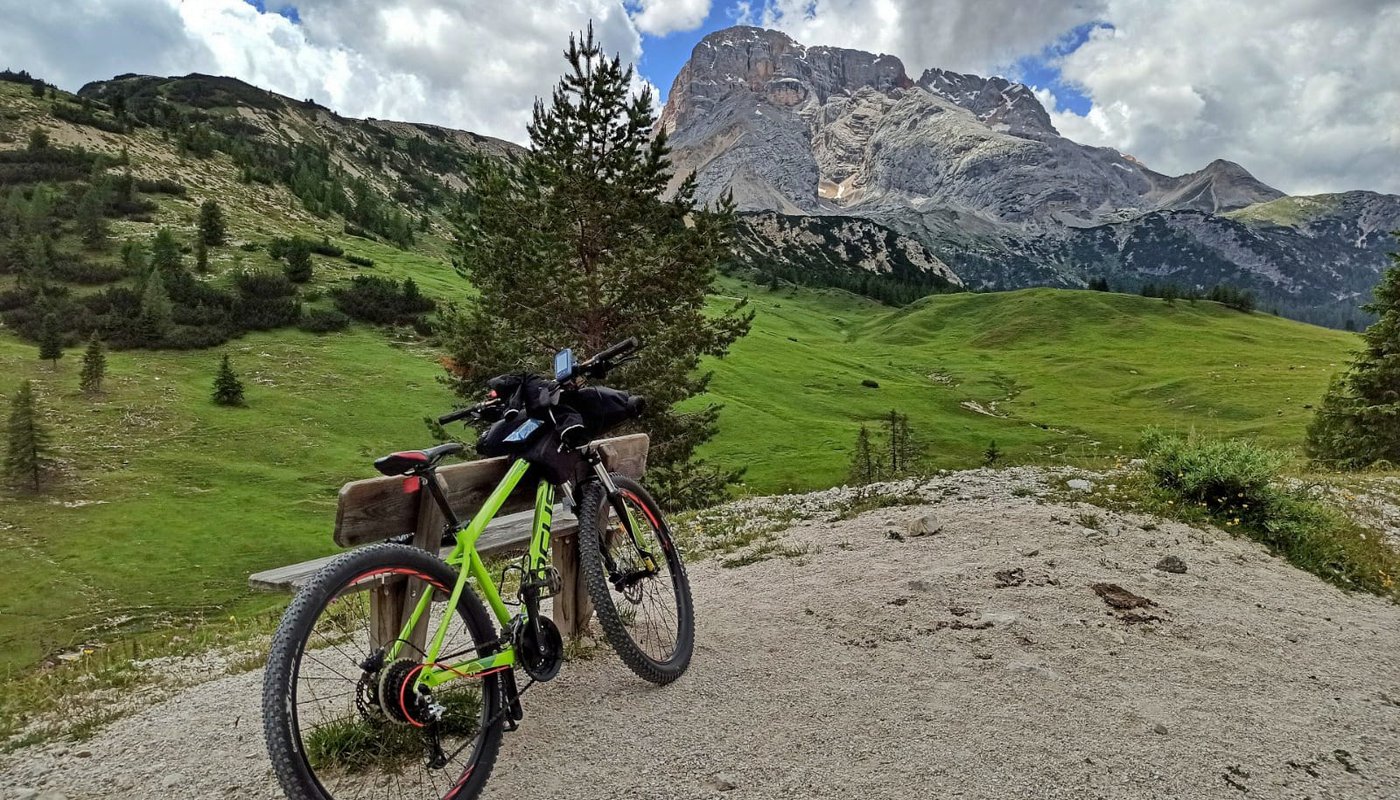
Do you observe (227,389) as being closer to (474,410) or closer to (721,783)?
(474,410)

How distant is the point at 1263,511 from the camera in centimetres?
1112

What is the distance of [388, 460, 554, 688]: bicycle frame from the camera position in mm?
4105

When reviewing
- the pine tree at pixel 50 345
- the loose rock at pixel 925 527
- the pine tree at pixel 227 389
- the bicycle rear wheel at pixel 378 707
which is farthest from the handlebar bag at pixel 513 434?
the pine tree at pixel 50 345

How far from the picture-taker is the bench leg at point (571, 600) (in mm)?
6605

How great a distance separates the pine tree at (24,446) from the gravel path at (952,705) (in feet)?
112

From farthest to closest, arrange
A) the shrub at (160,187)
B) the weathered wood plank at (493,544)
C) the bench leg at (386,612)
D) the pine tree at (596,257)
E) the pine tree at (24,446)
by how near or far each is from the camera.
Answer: the shrub at (160,187)
the pine tree at (24,446)
the pine tree at (596,257)
the weathered wood plank at (493,544)
the bench leg at (386,612)

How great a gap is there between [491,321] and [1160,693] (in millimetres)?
19599

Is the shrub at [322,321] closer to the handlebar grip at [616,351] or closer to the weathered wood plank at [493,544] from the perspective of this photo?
the weathered wood plank at [493,544]

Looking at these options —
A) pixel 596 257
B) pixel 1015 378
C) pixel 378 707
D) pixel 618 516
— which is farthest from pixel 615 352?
pixel 1015 378

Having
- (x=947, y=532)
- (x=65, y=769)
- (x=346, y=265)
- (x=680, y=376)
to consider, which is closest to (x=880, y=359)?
(x=346, y=265)

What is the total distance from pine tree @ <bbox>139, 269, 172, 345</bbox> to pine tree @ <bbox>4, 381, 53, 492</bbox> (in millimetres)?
24164

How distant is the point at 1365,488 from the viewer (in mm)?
15453

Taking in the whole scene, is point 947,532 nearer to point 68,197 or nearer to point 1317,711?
point 1317,711

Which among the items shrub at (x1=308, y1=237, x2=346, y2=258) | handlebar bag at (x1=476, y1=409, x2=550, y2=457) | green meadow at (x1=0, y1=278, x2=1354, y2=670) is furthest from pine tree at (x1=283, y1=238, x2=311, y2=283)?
handlebar bag at (x1=476, y1=409, x2=550, y2=457)
